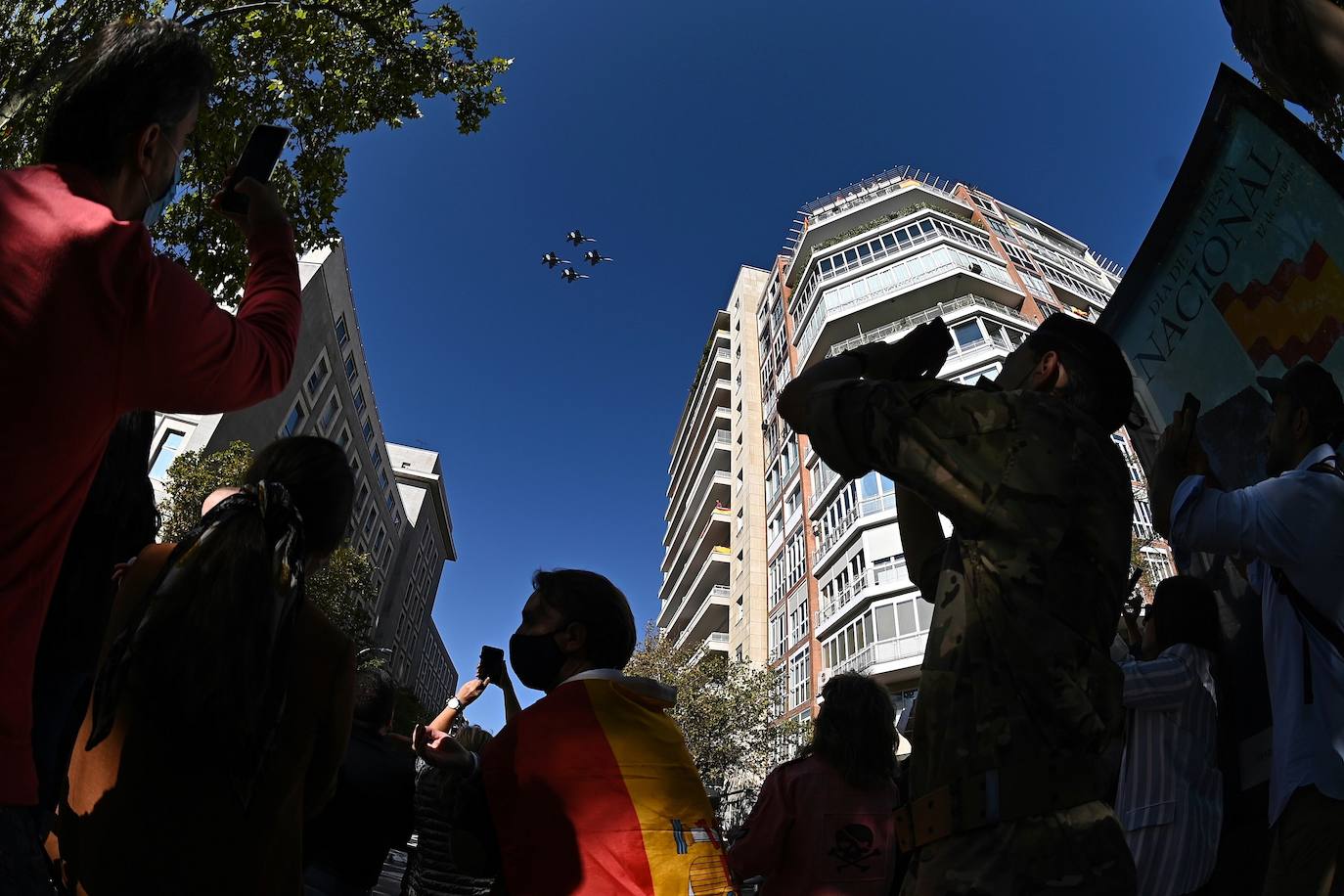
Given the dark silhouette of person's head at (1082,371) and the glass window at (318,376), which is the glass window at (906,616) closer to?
the dark silhouette of person's head at (1082,371)

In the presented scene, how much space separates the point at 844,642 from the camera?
2948 centimetres

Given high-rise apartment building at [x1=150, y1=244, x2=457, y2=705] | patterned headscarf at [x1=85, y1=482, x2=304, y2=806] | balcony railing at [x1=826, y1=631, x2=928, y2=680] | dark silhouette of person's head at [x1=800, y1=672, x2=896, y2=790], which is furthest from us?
high-rise apartment building at [x1=150, y1=244, x2=457, y2=705]

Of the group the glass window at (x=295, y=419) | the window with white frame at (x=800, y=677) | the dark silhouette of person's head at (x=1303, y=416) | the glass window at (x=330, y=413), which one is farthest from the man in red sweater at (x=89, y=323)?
the glass window at (x=330, y=413)

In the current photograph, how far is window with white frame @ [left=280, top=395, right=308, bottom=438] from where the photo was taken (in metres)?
37.4

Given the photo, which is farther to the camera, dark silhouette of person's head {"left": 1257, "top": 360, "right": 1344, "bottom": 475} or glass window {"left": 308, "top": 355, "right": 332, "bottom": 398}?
glass window {"left": 308, "top": 355, "right": 332, "bottom": 398}

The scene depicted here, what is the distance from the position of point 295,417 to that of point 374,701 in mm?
41050

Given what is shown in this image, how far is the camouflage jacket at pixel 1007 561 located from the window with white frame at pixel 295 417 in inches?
1620

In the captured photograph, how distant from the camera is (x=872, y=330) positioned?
3591cm

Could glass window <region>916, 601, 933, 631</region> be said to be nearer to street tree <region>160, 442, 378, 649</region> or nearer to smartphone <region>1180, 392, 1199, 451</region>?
street tree <region>160, 442, 378, 649</region>

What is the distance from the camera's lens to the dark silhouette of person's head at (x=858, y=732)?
2.90 metres

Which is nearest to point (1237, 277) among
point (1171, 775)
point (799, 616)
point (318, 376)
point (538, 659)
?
point (1171, 775)

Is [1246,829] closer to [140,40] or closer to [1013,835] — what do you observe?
[1013,835]

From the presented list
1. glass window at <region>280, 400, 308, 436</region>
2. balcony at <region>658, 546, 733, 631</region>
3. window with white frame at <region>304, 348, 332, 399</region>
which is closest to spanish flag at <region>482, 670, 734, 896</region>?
glass window at <region>280, 400, 308, 436</region>

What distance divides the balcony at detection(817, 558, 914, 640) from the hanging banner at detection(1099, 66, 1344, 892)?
78.2 ft
